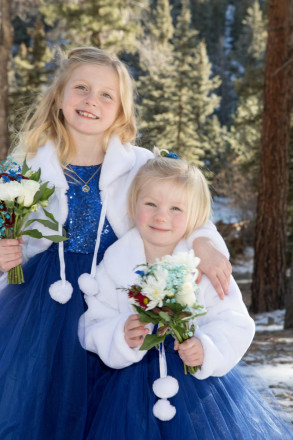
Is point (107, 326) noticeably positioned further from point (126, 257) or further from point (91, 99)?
point (91, 99)

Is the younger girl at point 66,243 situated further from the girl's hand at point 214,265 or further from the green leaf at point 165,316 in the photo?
the green leaf at point 165,316

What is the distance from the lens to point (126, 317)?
2613mm

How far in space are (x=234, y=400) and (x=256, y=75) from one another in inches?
612

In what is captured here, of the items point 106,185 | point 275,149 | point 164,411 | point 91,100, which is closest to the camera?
point 164,411

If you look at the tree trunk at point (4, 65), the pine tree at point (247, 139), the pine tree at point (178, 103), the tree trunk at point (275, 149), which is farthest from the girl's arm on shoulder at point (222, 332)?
the pine tree at point (178, 103)

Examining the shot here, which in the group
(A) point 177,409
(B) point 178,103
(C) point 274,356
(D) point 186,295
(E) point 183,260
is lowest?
(C) point 274,356

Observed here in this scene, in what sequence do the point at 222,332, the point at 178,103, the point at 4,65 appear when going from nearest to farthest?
1. the point at 222,332
2. the point at 4,65
3. the point at 178,103

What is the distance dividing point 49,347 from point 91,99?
4.11ft

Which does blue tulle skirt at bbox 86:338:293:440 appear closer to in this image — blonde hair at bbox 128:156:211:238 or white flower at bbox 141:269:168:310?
white flower at bbox 141:269:168:310

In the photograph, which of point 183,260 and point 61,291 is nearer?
point 183,260

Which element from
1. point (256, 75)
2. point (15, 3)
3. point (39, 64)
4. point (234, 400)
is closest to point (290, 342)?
point (234, 400)

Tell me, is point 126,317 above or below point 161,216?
below

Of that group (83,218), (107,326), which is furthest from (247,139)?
(107,326)

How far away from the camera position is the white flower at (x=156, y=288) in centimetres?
219
